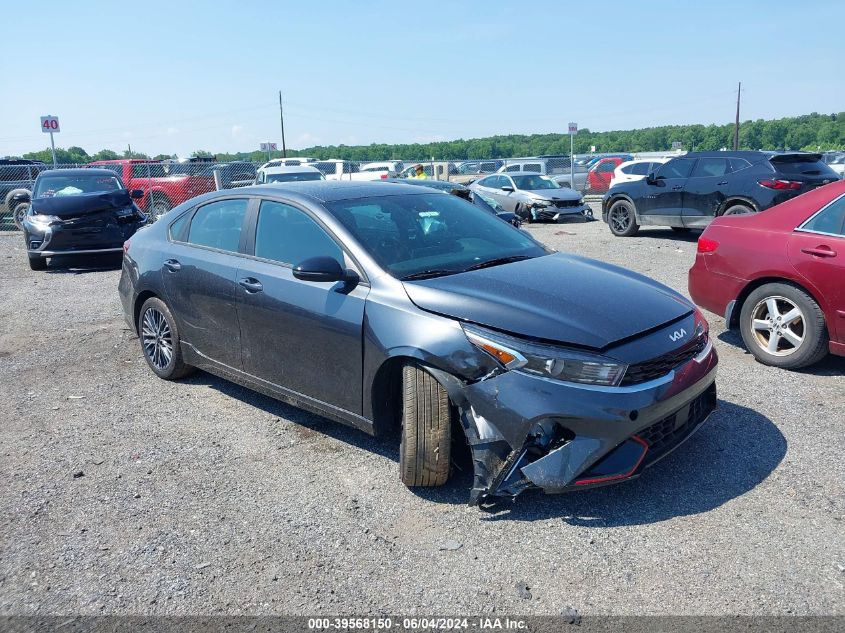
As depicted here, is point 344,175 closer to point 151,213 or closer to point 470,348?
point 151,213

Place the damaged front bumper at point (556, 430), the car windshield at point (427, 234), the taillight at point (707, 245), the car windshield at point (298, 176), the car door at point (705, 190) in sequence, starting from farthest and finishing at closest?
the car windshield at point (298, 176) < the car door at point (705, 190) < the taillight at point (707, 245) < the car windshield at point (427, 234) < the damaged front bumper at point (556, 430)

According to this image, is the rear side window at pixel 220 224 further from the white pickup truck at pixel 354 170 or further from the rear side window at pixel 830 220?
the white pickup truck at pixel 354 170

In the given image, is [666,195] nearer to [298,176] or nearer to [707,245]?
[707,245]

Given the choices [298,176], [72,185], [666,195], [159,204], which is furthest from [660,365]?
[159,204]

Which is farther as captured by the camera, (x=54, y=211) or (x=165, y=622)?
(x=54, y=211)

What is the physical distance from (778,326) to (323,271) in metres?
3.77

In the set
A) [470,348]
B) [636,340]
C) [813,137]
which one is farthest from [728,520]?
[813,137]

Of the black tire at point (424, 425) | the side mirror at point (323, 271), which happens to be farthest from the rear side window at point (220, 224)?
the black tire at point (424, 425)

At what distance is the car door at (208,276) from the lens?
15.8 feet

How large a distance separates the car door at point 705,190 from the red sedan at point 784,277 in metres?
7.11

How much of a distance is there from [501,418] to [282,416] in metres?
2.14

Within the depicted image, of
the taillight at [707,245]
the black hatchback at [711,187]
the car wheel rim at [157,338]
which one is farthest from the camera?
the black hatchback at [711,187]

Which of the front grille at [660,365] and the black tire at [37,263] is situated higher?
the front grille at [660,365]

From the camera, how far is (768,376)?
217 inches
